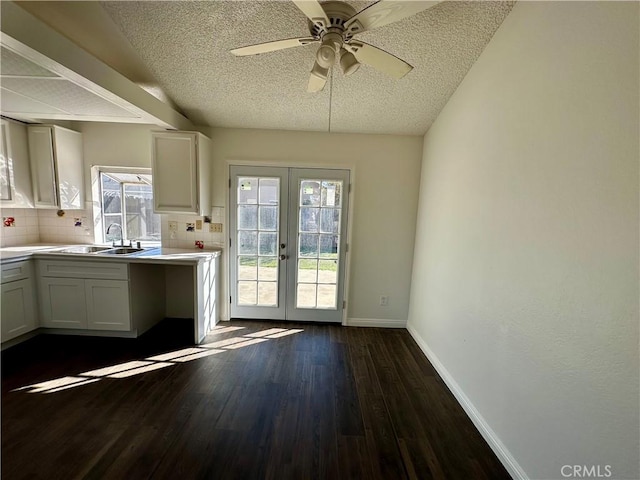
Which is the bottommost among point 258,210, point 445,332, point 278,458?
point 278,458

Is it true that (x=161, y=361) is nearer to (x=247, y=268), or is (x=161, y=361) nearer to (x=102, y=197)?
(x=247, y=268)

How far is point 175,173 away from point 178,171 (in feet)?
→ 0.13

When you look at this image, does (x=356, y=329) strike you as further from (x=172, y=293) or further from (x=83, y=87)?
(x=83, y=87)

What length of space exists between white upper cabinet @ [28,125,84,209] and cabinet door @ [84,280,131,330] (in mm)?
1136

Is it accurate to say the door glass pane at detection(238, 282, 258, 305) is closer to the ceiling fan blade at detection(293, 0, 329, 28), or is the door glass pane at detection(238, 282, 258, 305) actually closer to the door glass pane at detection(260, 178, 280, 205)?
the door glass pane at detection(260, 178, 280, 205)

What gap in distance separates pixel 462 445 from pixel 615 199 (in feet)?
5.36

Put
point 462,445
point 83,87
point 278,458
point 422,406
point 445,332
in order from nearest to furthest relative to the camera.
Result: 1. point 278,458
2. point 462,445
3. point 83,87
4. point 422,406
5. point 445,332

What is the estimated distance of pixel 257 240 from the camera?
3320mm

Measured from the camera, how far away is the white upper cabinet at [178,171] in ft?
9.30

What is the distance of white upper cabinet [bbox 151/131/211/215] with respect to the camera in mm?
2834

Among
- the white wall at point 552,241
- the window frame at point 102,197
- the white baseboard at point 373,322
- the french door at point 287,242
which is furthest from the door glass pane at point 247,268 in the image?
the white wall at point 552,241

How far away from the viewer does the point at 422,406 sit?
2.07 metres

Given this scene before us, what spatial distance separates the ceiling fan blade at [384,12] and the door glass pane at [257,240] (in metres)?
2.01

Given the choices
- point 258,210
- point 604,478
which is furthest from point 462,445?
point 258,210
